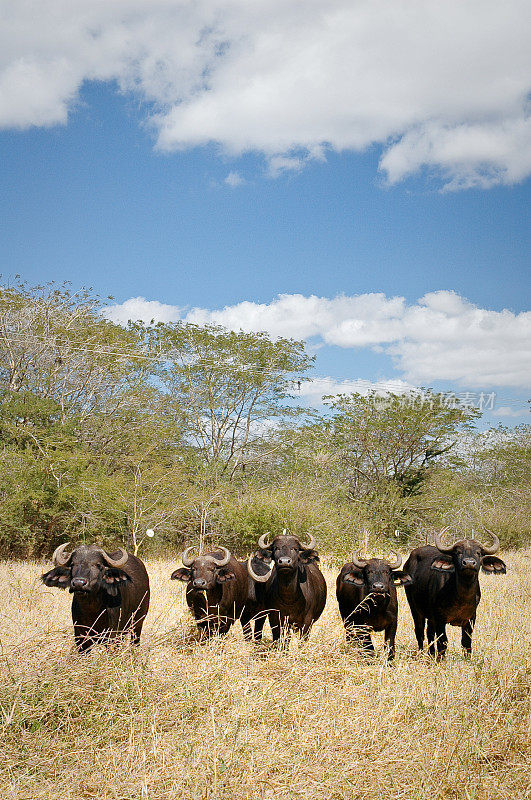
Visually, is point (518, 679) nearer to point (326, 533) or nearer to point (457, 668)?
point (457, 668)

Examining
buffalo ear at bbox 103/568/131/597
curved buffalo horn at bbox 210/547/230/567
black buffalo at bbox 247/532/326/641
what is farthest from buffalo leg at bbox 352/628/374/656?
buffalo ear at bbox 103/568/131/597

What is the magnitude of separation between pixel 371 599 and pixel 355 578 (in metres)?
0.32

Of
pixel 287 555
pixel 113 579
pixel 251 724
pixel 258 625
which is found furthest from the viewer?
pixel 258 625

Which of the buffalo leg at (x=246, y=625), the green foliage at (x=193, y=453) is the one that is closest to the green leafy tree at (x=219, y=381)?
the green foliage at (x=193, y=453)

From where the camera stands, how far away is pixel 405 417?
889 inches

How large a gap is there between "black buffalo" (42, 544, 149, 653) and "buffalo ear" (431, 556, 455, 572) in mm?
3650

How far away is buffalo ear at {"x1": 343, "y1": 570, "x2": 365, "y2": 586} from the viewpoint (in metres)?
7.95

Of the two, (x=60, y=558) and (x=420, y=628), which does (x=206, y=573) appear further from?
(x=420, y=628)

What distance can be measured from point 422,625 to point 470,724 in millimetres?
3622

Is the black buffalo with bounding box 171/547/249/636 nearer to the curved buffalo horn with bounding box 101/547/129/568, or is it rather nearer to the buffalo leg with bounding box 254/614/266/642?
the buffalo leg with bounding box 254/614/266/642

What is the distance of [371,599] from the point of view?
25.8 feet

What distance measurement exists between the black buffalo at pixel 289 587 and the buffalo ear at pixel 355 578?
0.54 meters

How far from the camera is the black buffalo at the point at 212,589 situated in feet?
26.8

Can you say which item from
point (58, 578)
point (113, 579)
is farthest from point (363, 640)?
point (58, 578)
